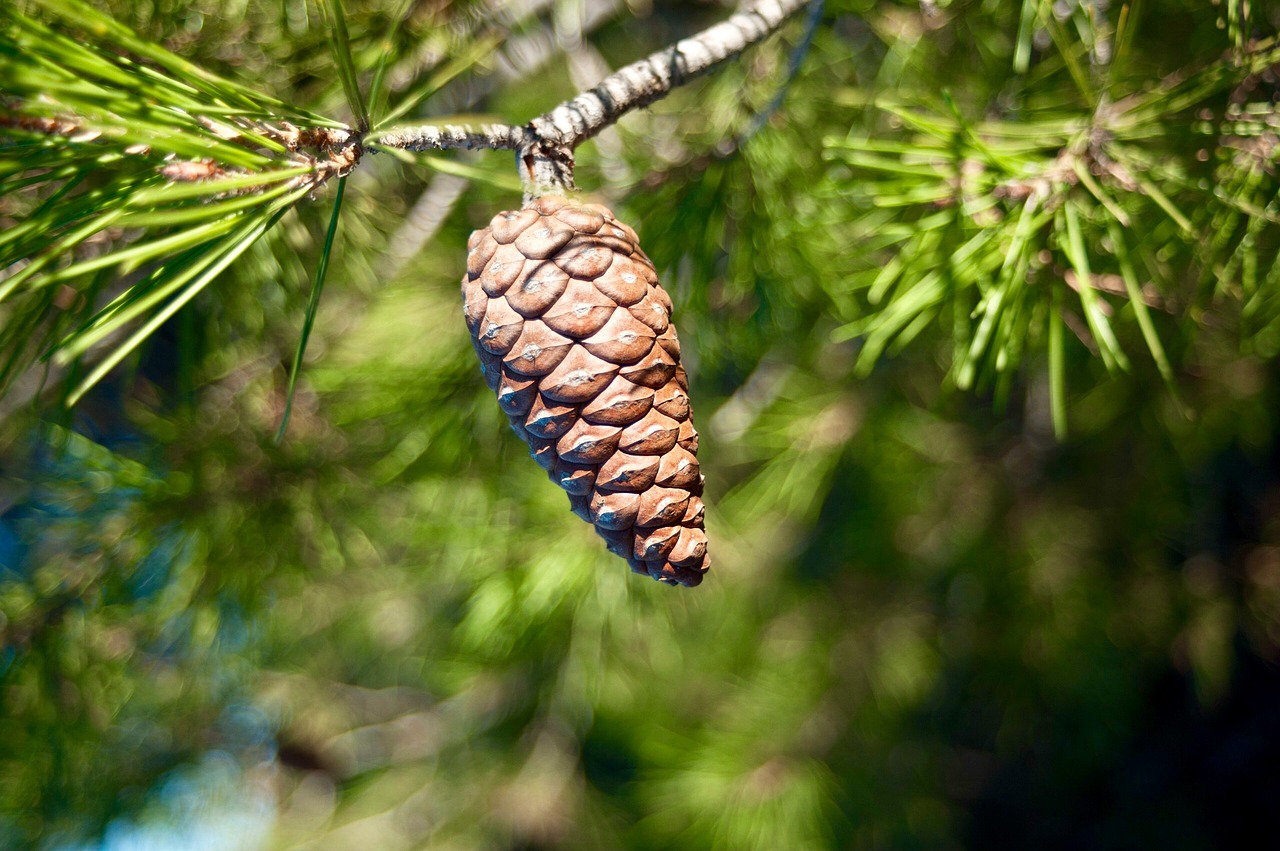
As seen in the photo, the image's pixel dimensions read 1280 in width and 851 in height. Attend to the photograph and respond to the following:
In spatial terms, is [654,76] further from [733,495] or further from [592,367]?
[733,495]

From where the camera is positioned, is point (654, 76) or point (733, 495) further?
point (733, 495)

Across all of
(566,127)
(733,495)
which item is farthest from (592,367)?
(733,495)

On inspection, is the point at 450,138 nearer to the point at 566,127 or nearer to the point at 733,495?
the point at 566,127

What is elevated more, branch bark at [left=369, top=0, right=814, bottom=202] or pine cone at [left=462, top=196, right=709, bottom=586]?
branch bark at [left=369, top=0, right=814, bottom=202]

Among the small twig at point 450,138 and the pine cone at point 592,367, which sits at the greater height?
the small twig at point 450,138

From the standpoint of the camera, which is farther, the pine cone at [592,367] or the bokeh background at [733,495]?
the bokeh background at [733,495]

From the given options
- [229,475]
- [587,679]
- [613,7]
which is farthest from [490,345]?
[613,7]

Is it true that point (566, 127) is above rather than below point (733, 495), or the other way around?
above
